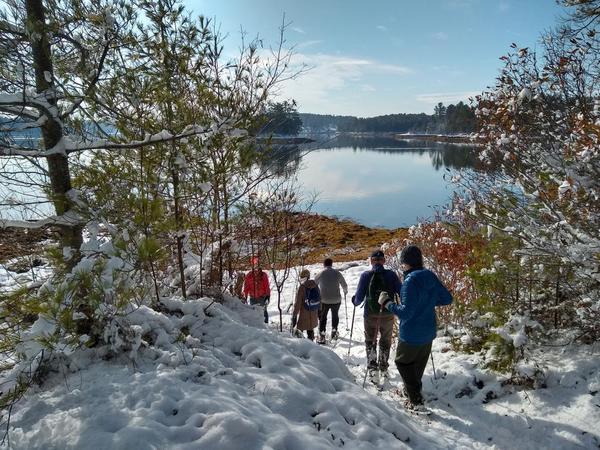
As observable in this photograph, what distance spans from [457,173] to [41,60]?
641 cm

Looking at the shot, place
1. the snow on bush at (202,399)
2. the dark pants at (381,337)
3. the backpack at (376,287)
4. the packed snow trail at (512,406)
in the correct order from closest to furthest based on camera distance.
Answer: the snow on bush at (202,399), the packed snow trail at (512,406), the backpack at (376,287), the dark pants at (381,337)

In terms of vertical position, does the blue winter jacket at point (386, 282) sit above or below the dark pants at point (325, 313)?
above

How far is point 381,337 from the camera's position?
551 centimetres

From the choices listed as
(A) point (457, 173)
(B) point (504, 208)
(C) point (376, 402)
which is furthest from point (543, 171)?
(C) point (376, 402)

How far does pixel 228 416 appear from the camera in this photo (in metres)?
2.63

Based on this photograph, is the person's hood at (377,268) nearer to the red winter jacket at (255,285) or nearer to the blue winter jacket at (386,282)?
the blue winter jacket at (386,282)

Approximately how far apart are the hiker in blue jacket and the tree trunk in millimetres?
3237

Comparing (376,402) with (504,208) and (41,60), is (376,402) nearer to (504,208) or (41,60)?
(504,208)

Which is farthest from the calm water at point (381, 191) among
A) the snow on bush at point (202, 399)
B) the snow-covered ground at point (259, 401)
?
the snow on bush at point (202, 399)

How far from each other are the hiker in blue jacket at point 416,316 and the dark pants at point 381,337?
3.18 feet

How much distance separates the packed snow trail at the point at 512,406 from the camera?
12.1 ft

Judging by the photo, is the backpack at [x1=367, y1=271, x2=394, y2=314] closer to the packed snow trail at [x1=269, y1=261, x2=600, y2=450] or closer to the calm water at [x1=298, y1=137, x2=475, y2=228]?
the packed snow trail at [x1=269, y1=261, x2=600, y2=450]

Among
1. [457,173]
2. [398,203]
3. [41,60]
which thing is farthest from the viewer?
[398,203]

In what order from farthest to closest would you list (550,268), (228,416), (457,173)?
1. (457,173)
2. (550,268)
3. (228,416)
